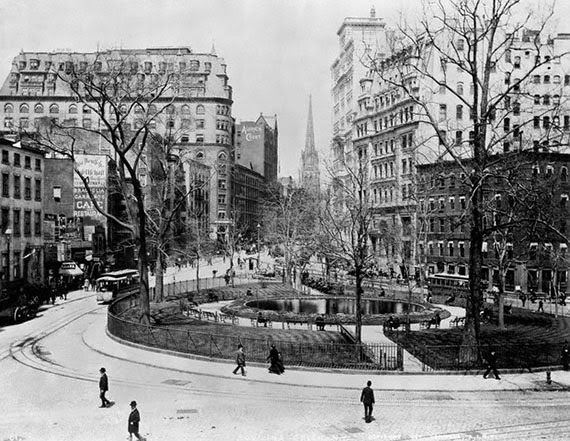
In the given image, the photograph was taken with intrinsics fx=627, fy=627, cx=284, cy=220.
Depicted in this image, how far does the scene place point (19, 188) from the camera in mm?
51781

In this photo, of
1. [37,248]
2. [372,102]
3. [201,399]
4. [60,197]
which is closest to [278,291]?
[37,248]

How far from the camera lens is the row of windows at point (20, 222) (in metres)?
49.1

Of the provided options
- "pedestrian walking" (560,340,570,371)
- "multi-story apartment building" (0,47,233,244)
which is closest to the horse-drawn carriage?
"pedestrian walking" (560,340,570,371)

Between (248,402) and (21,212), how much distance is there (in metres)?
Answer: 38.1

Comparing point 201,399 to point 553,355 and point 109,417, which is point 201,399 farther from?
point 553,355

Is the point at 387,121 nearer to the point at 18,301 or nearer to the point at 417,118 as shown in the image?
the point at 417,118

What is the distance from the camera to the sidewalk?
2339 centimetres

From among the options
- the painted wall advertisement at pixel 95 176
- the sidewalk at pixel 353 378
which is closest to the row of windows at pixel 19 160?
the painted wall advertisement at pixel 95 176

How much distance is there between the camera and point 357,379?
79.3ft

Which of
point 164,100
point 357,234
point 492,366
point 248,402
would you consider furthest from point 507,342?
point 164,100

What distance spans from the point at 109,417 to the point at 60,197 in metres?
55.6

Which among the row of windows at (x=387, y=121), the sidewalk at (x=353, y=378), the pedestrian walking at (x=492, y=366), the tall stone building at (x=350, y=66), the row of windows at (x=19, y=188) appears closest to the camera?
the sidewalk at (x=353, y=378)

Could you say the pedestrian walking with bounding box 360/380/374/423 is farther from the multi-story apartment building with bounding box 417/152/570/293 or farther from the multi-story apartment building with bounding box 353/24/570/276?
the multi-story apartment building with bounding box 353/24/570/276

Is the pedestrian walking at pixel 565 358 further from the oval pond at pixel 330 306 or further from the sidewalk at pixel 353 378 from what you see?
the oval pond at pixel 330 306
